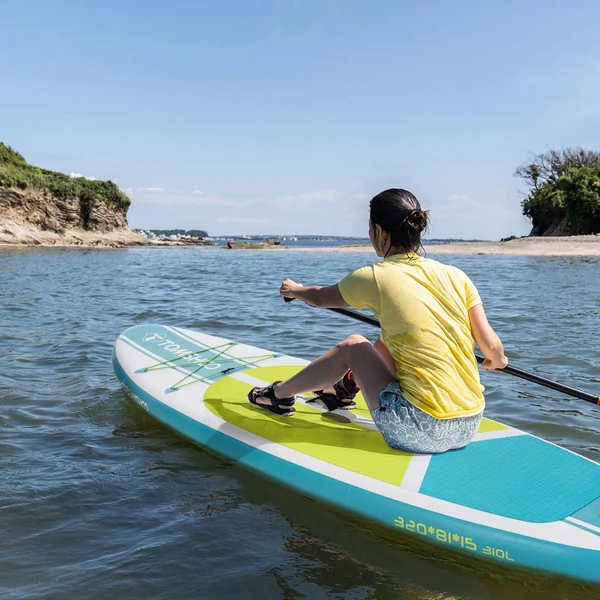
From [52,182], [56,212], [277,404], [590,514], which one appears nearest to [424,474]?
[590,514]

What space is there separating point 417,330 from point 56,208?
3856 cm

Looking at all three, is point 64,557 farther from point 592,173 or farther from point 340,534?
point 592,173

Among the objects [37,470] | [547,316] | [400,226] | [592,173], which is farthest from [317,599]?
[592,173]

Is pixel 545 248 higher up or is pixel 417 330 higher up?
→ pixel 545 248

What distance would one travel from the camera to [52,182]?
36906mm

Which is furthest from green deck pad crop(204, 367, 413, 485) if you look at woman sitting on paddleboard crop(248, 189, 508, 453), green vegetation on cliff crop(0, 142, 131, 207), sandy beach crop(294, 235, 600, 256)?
green vegetation on cliff crop(0, 142, 131, 207)

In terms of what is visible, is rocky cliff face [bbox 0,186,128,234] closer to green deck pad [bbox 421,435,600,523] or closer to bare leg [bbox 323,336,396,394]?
bare leg [bbox 323,336,396,394]

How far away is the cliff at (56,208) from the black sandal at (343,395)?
107ft

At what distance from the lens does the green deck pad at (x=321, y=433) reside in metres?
3.11

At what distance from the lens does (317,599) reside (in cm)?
250

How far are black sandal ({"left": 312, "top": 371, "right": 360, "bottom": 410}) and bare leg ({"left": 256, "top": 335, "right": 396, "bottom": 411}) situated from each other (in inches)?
20.5

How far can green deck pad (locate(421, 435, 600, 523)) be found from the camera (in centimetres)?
271

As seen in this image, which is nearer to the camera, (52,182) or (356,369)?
(356,369)

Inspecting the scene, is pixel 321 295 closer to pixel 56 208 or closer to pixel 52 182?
pixel 56 208
